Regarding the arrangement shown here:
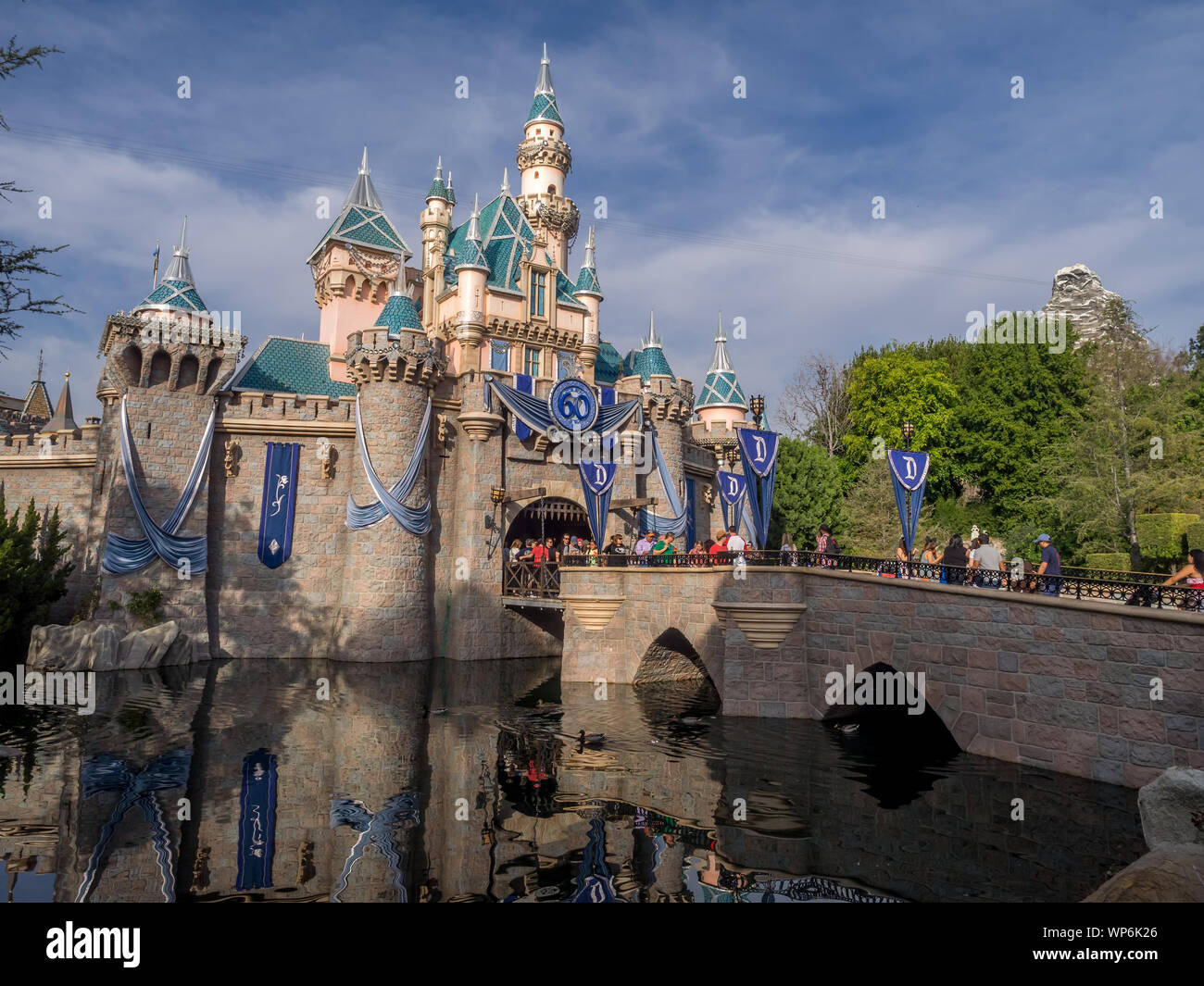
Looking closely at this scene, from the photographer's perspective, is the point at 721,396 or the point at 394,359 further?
the point at 721,396

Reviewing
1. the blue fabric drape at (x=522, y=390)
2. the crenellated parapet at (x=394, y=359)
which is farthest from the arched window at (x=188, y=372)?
the blue fabric drape at (x=522, y=390)

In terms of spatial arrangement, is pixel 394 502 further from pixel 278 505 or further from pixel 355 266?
pixel 355 266

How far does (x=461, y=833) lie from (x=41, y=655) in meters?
17.3

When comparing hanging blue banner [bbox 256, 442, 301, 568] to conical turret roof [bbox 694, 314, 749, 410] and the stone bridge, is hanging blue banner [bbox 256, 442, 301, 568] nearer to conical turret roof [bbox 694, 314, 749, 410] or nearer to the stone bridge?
the stone bridge

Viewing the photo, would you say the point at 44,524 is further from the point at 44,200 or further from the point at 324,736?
the point at 324,736

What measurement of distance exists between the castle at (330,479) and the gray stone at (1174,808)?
1908cm

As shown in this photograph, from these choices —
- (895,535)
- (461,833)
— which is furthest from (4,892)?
(895,535)

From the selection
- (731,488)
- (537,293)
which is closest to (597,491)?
(731,488)

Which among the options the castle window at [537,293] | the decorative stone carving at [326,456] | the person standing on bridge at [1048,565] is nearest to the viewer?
the person standing on bridge at [1048,565]

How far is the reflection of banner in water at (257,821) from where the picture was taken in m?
8.01

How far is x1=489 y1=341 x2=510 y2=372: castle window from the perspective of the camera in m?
30.0

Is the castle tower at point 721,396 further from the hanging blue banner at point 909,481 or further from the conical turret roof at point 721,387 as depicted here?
the hanging blue banner at point 909,481

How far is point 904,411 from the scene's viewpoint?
38.7m

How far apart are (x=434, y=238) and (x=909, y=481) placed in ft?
78.6
